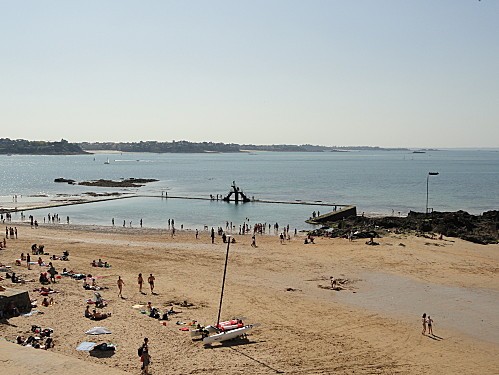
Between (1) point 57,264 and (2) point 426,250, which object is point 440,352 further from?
(1) point 57,264

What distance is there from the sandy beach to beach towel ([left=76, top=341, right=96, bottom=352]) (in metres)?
0.22

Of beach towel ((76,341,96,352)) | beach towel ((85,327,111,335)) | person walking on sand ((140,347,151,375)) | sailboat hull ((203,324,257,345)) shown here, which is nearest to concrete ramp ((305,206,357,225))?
sailboat hull ((203,324,257,345))

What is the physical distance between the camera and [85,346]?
15.9m

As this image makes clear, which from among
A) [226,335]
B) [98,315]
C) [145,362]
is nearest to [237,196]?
[98,315]

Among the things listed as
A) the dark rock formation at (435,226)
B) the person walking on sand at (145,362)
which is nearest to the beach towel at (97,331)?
the person walking on sand at (145,362)

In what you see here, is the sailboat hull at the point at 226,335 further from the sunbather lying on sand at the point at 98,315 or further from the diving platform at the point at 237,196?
the diving platform at the point at 237,196

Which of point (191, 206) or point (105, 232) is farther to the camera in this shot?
point (191, 206)

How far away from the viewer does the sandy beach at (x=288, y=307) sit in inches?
613

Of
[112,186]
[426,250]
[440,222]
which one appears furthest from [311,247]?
[112,186]

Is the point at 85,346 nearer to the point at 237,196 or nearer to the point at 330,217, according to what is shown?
the point at 330,217

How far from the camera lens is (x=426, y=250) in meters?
34.2

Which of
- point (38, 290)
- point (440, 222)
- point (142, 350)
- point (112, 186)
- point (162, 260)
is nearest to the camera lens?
point (142, 350)

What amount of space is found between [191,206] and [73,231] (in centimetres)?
2282

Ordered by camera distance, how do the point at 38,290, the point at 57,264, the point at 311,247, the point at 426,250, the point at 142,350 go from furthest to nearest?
the point at 311,247 < the point at 426,250 < the point at 57,264 < the point at 38,290 < the point at 142,350
